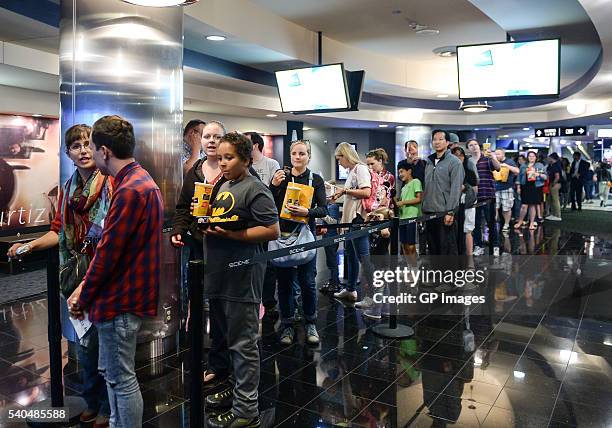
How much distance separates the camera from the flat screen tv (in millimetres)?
6109

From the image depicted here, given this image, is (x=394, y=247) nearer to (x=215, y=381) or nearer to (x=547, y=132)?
(x=215, y=381)

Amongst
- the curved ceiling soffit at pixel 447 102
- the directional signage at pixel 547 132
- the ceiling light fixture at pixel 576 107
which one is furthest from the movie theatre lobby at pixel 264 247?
the directional signage at pixel 547 132

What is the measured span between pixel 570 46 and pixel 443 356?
244 inches

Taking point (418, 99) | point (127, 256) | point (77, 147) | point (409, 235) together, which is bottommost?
point (409, 235)

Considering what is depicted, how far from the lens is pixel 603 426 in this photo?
279 centimetres

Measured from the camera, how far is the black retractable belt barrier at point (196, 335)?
91.4 inches

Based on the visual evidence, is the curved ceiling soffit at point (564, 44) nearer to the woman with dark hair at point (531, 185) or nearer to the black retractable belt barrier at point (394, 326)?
the woman with dark hair at point (531, 185)

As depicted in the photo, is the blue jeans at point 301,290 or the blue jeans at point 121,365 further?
the blue jeans at point 301,290

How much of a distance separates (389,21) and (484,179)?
268 cm

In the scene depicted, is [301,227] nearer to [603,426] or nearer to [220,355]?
[220,355]

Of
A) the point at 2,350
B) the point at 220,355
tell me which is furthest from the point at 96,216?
the point at 2,350

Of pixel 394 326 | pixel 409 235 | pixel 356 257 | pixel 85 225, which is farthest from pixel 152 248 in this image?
pixel 409 235

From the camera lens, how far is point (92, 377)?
275 cm

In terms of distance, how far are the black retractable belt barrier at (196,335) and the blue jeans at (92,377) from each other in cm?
59
